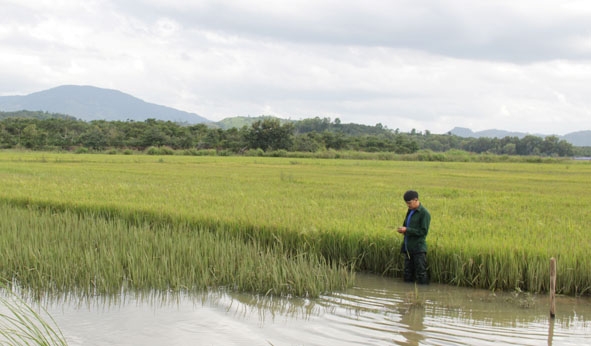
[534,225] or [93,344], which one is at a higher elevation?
[534,225]

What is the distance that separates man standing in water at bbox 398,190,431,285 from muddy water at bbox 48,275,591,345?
1.32ft

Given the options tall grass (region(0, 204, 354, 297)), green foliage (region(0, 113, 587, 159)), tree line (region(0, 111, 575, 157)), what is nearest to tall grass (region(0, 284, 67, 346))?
tall grass (region(0, 204, 354, 297))

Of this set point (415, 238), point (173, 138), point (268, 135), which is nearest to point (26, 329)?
point (415, 238)

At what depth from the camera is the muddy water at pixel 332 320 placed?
15.4 ft

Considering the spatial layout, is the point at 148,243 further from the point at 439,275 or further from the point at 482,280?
the point at 482,280

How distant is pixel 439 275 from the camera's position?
6.77 m

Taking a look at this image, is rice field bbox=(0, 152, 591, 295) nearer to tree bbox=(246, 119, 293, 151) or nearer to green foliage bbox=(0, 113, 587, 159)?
green foliage bbox=(0, 113, 587, 159)

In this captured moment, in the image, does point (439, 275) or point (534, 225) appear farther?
point (534, 225)

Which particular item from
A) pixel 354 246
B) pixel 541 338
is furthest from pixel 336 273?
pixel 541 338

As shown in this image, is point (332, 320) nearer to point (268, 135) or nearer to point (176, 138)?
point (268, 135)

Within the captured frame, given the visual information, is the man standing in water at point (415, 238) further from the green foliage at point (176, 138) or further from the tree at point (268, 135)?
the tree at point (268, 135)

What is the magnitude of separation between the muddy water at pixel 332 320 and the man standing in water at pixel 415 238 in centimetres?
40

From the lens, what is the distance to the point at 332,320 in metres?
5.18

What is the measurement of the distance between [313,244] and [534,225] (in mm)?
3698
